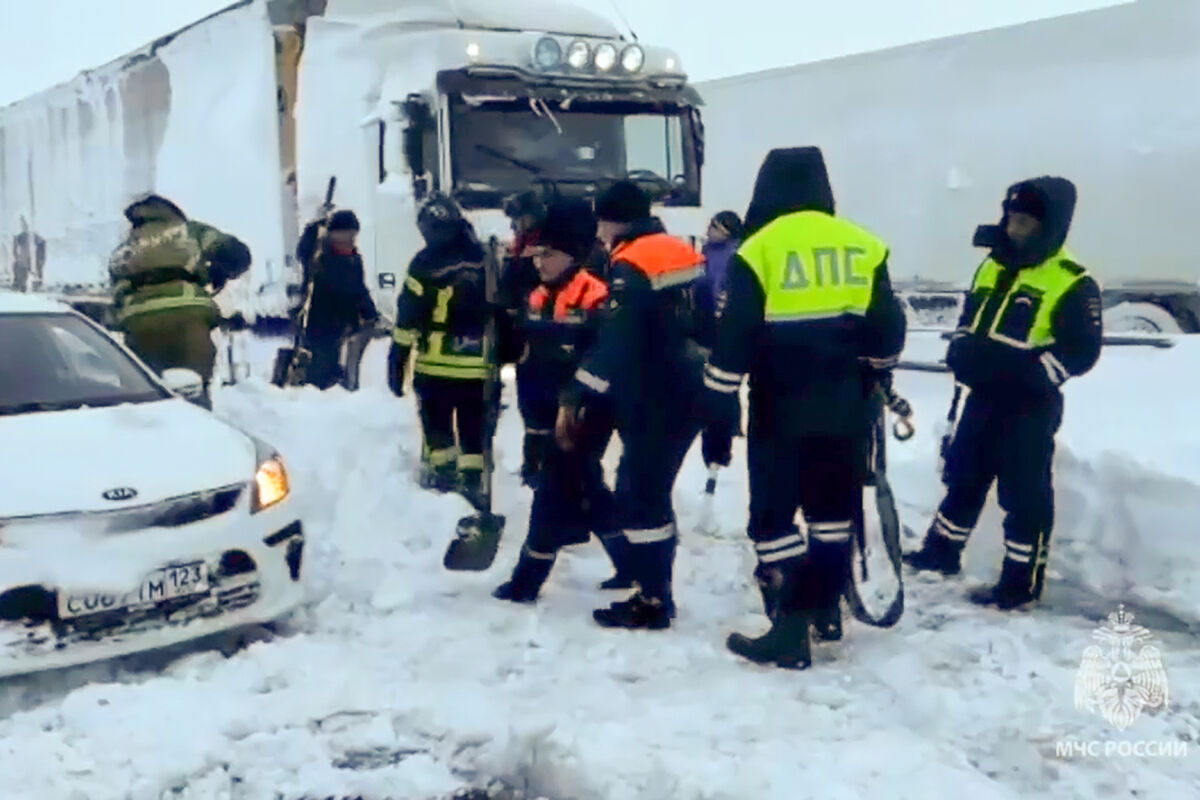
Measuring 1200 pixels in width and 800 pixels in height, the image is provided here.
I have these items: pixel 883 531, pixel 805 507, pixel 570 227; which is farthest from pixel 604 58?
pixel 805 507

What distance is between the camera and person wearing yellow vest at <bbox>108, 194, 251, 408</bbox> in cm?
712

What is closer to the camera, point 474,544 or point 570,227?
point 570,227

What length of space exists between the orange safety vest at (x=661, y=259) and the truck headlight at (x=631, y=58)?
18.6 ft

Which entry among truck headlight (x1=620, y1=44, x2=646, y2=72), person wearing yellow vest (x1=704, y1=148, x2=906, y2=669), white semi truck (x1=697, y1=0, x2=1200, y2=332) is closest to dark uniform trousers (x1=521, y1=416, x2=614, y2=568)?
person wearing yellow vest (x1=704, y1=148, x2=906, y2=669)

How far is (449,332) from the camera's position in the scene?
640cm

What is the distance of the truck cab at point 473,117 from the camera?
9633 mm

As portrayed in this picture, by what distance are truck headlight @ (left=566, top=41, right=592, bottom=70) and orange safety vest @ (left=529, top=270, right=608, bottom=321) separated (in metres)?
4.80

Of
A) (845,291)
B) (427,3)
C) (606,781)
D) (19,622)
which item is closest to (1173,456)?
(845,291)

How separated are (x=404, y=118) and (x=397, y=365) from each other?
3.63m

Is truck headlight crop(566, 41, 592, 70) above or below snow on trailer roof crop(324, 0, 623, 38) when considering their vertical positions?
below

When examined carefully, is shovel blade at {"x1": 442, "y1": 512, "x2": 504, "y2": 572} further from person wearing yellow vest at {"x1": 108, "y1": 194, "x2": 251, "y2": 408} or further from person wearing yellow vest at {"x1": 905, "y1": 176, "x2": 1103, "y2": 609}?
person wearing yellow vest at {"x1": 905, "y1": 176, "x2": 1103, "y2": 609}

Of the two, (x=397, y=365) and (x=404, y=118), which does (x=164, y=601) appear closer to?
(x=397, y=365)

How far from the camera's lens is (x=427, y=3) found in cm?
1057

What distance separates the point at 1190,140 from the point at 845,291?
855 cm
